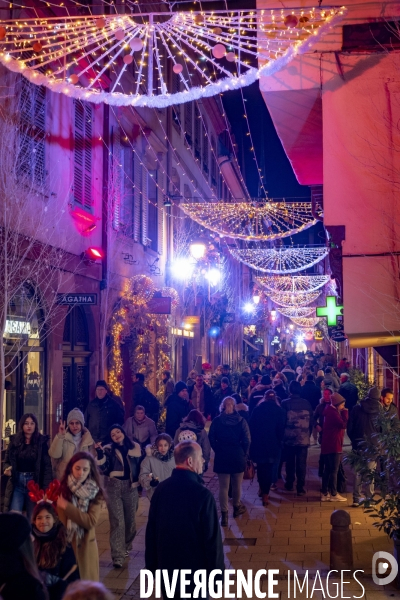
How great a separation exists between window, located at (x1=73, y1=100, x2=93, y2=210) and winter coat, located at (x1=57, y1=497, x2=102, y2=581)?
34.8ft

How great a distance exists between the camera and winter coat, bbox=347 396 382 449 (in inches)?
494

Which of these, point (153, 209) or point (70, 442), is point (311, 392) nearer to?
point (153, 209)

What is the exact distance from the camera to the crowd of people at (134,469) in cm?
521

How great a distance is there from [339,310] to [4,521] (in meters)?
18.1

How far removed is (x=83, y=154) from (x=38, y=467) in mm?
9226

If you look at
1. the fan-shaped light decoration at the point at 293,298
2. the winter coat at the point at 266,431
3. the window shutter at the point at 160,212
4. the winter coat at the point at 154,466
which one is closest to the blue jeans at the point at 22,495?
the winter coat at the point at 154,466

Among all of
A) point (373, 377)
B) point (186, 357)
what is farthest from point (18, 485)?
point (186, 357)

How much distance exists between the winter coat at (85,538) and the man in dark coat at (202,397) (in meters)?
12.9

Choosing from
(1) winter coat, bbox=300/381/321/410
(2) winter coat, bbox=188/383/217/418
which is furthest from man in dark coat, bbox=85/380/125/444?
(1) winter coat, bbox=300/381/321/410

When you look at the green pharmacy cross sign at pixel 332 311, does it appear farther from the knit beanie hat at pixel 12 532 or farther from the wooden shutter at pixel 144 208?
the knit beanie hat at pixel 12 532

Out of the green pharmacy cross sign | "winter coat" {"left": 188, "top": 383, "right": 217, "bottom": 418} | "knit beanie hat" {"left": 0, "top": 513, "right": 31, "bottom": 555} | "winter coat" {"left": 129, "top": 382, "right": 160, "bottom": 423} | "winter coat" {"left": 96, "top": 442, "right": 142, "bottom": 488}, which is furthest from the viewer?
the green pharmacy cross sign

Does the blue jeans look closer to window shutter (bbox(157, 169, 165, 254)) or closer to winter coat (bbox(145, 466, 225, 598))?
winter coat (bbox(145, 466, 225, 598))

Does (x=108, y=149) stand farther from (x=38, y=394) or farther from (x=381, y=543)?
(x=381, y=543)

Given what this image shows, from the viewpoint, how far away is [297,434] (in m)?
13.5
